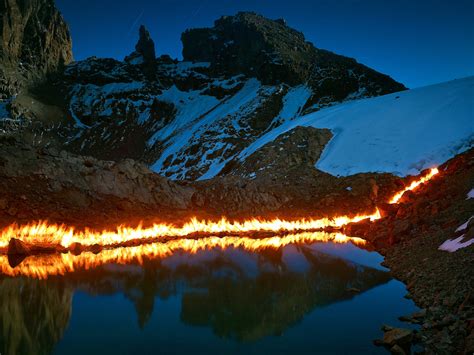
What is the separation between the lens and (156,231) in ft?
41.7

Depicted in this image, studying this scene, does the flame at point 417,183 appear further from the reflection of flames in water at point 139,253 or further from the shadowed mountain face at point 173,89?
the shadowed mountain face at point 173,89

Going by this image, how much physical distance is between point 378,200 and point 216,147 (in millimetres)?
49127

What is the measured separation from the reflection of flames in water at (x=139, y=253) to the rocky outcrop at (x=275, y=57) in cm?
7113

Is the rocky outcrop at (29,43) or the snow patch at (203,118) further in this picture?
the rocky outcrop at (29,43)

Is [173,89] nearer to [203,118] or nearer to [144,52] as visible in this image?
[144,52]

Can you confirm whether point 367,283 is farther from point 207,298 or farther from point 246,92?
A: point 246,92

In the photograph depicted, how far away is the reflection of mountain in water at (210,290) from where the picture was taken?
18.5ft

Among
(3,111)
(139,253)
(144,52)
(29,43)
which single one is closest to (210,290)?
(139,253)

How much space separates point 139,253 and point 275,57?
4018 inches

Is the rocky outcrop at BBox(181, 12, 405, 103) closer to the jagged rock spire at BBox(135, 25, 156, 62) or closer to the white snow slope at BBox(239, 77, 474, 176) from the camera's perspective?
the jagged rock spire at BBox(135, 25, 156, 62)

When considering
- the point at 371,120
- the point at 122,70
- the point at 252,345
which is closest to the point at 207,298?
the point at 252,345

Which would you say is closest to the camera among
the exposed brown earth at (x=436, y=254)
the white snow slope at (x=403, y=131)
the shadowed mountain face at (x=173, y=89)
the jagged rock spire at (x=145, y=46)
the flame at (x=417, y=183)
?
the exposed brown earth at (x=436, y=254)

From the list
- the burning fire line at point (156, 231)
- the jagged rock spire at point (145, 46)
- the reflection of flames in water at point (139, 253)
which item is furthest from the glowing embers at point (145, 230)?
the jagged rock spire at point (145, 46)

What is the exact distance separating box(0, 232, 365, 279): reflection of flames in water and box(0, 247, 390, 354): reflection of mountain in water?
0.52 m
